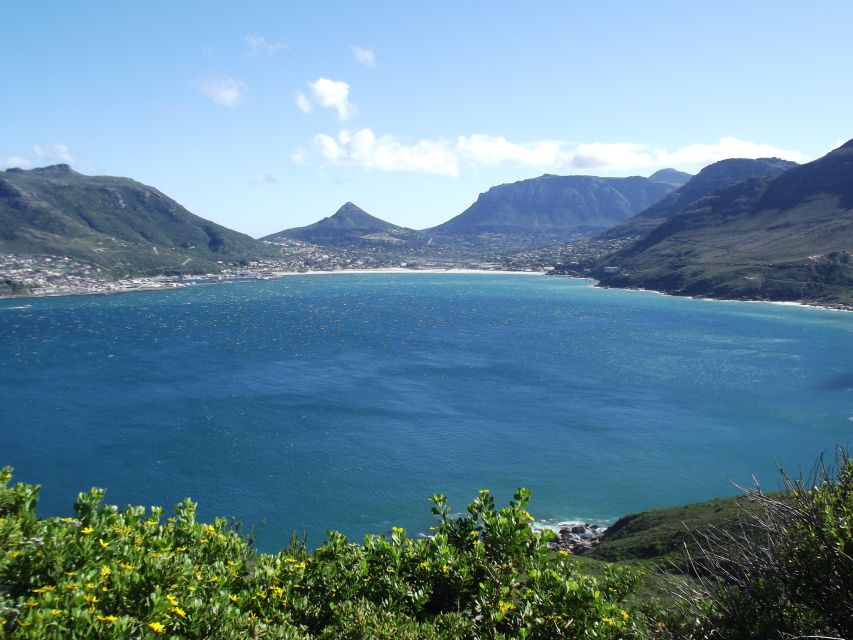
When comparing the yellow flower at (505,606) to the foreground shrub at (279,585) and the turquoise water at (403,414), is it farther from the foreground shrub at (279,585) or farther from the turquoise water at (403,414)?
the turquoise water at (403,414)

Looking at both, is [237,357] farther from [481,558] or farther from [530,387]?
[481,558]

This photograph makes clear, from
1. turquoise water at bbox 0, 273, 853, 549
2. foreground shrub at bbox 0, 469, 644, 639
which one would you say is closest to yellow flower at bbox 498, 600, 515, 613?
foreground shrub at bbox 0, 469, 644, 639

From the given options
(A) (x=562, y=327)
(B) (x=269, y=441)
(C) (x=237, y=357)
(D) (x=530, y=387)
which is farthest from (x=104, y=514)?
(A) (x=562, y=327)

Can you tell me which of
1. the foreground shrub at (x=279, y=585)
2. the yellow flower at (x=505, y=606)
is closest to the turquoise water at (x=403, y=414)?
the foreground shrub at (x=279, y=585)

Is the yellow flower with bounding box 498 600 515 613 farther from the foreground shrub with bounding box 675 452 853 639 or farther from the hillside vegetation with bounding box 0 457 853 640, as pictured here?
the foreground shrub with bounding box 675 452 853 639

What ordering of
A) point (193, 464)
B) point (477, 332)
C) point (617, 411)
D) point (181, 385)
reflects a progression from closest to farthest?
point (193, 464)
point (617, 411)
point (181, 385)
point (477, 332)

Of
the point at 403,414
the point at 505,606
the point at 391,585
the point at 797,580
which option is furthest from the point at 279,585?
the point at 403,414
